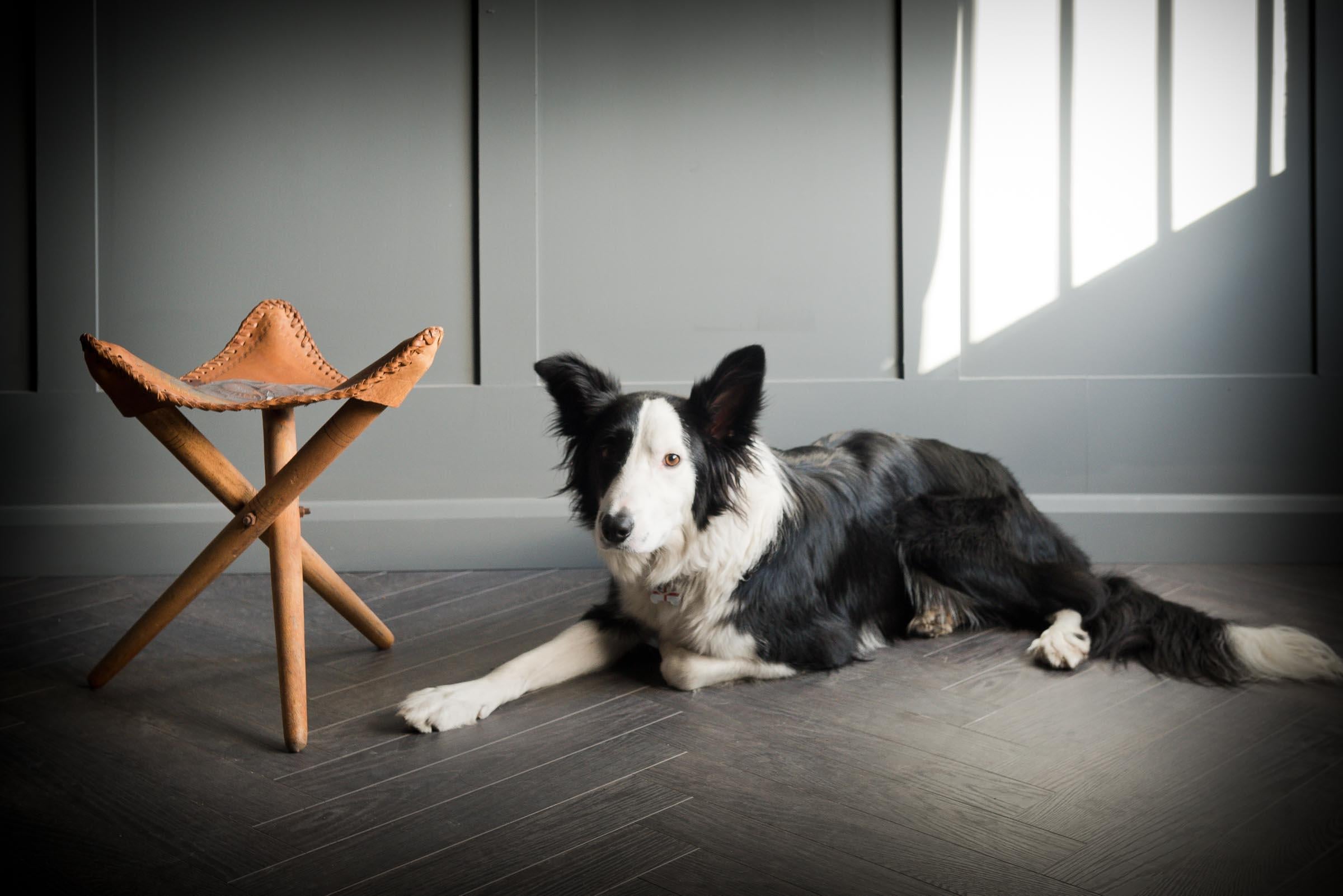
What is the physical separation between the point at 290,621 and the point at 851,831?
1127 millimetres

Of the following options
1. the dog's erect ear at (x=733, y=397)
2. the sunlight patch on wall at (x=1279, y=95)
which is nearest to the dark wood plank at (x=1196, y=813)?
the dog's erect ear at (x=733, y=397)

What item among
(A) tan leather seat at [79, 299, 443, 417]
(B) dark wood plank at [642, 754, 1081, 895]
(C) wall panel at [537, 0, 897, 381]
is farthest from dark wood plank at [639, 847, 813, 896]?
(C) wall panel at [537, 0, 897, 381]

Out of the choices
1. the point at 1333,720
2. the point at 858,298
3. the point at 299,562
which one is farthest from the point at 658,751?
the point at 858,298

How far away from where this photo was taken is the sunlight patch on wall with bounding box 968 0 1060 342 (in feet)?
11.1

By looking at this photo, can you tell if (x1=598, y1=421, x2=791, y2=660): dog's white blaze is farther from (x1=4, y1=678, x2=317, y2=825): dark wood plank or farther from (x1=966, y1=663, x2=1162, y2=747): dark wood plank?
Answer: (x1=4, y1=678, x2=317, y2=825): dark wood plank

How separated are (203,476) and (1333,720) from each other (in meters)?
Answer: 2.36

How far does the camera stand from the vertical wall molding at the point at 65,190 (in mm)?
3293

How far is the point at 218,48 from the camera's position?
11.0 ft

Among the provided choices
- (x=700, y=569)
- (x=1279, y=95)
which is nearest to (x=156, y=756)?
(x=700, y=569)

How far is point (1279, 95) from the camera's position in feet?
10.9

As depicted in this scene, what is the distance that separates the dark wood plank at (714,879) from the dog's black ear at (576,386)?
1.06m

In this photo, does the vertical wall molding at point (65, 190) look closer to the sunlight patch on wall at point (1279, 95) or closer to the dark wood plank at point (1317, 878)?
the dark wood plank at point (1317, 878)

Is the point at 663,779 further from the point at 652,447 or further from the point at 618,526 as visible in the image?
the point at 652,447

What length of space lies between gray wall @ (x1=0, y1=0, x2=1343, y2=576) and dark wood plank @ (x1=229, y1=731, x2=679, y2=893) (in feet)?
5.37
